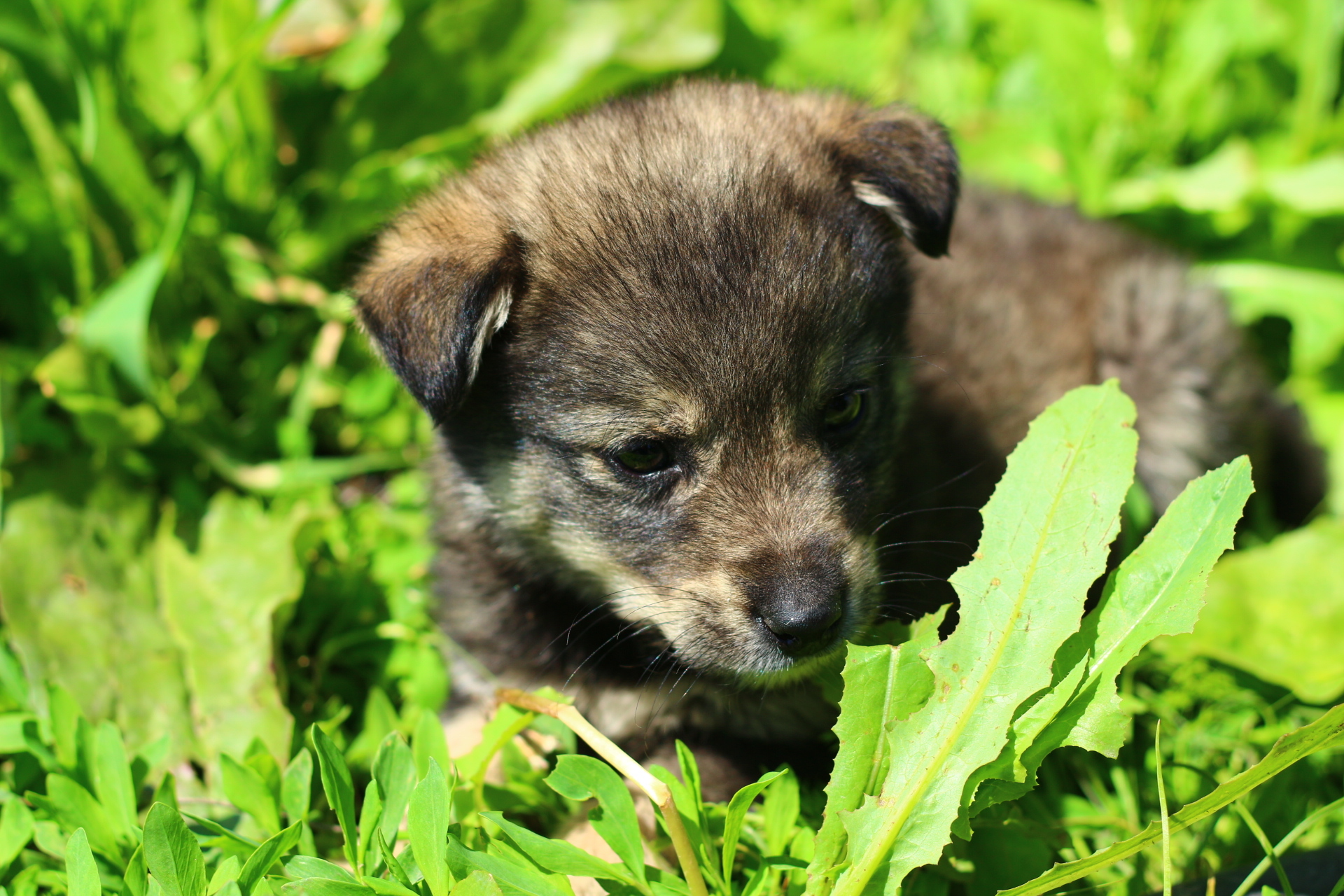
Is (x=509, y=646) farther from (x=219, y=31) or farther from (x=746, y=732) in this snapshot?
(x=219, y=31)

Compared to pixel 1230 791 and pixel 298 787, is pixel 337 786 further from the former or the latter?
pixel 1230 791

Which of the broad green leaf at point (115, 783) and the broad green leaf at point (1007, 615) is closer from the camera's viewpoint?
the broad green leaf at point (1007, 615)

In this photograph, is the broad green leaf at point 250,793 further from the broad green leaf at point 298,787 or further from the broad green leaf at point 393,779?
the broad green leaf at point 393,779

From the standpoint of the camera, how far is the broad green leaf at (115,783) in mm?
2248

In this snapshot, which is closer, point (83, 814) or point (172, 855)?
point (172, 855)

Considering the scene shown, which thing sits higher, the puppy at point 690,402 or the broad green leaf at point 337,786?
the puppy at point 690,402

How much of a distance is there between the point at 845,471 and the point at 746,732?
734mm

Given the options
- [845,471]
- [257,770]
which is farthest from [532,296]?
[257,770]

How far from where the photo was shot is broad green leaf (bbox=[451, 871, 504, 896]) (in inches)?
72.0

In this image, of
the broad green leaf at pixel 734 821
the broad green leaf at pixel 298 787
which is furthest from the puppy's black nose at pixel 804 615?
the broad green leaf at pixel 298 787

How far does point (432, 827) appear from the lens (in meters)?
1.93

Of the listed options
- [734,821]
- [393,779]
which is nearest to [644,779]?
[734,821]

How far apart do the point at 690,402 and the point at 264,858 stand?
1.16 metres

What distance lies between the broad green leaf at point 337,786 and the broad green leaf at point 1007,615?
3.00 ft
